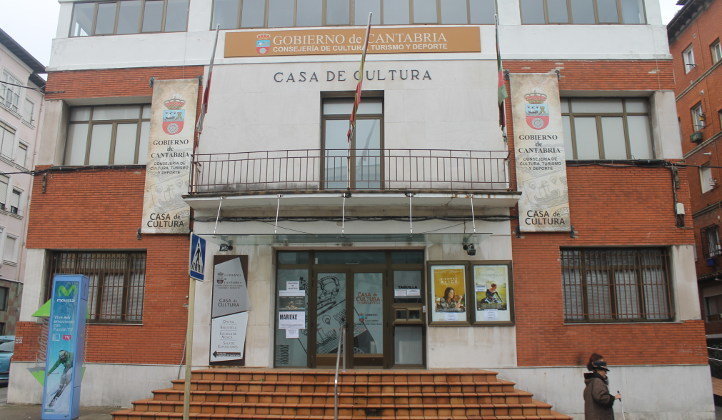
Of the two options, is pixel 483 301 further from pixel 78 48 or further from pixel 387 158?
pixel 78 48

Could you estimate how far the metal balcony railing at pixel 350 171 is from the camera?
12.6 m

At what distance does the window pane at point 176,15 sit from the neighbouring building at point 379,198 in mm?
58

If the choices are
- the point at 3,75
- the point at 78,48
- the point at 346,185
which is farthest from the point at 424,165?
the point at 3,75

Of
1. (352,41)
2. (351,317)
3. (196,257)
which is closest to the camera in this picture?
(196,257)

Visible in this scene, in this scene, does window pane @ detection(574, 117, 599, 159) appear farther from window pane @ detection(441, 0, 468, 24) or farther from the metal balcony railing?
window pane @ detection(441, 0, 468, 24)

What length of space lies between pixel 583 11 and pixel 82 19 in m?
11.9

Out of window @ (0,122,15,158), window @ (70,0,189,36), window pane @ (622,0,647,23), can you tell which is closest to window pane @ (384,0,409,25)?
window @ (70,0,189,36)

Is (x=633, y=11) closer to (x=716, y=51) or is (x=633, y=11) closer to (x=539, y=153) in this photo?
(x=539, y=153)

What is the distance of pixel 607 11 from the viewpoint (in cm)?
1372

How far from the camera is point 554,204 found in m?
12.5

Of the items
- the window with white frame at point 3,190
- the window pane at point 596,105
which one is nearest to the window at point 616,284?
the window pane at point 596,105

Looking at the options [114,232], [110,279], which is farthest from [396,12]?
[110,279]

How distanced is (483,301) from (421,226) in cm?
199

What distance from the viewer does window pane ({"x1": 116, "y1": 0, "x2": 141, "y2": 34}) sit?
14242 millimetres
